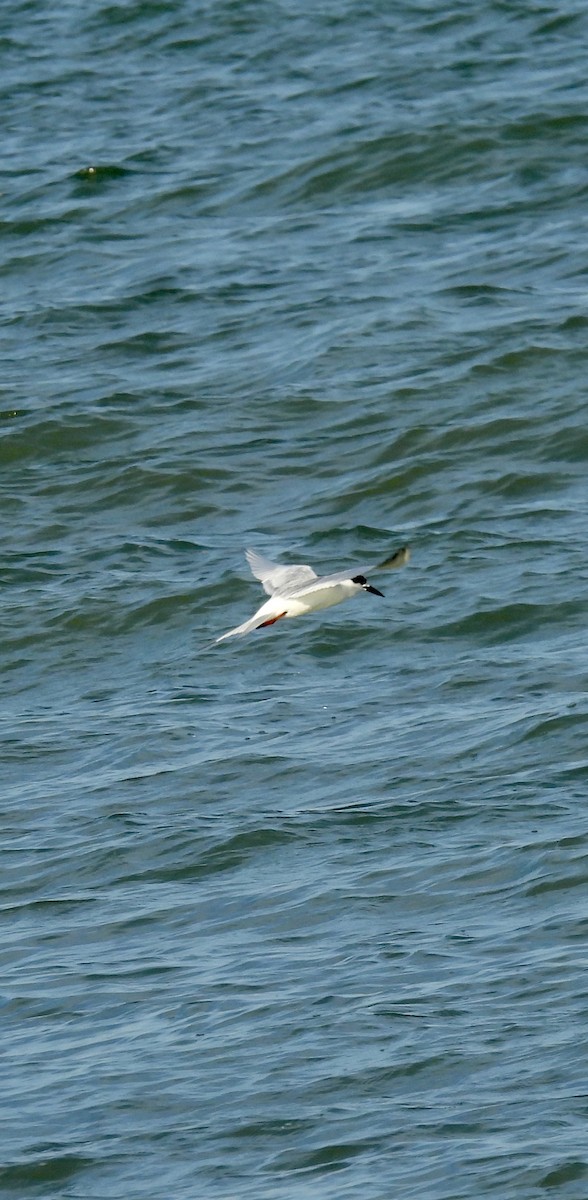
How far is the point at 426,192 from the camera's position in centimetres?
1488

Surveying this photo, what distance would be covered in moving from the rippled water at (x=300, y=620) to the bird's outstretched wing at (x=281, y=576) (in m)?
0.81

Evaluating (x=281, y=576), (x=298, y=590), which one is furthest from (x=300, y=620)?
(x=298, y=590)

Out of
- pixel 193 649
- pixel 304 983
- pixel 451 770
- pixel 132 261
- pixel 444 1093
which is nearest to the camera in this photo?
pixel 444 1093

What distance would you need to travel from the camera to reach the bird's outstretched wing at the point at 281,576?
299 inches

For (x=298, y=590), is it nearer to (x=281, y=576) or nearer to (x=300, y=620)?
(x=281, y=576)

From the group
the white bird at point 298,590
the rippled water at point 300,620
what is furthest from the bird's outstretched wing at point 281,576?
the rippled water at point 300,620

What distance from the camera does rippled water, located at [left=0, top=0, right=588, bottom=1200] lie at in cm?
597

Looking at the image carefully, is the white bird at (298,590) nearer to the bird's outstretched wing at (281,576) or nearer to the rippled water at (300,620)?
the bird's outstretched wing at (281,576)

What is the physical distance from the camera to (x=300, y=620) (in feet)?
32.2

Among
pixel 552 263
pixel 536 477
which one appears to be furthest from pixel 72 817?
pixel 552 263

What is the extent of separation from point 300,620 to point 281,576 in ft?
6.47

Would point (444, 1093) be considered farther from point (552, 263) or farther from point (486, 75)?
point (486, 75)

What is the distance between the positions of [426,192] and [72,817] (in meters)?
8.15

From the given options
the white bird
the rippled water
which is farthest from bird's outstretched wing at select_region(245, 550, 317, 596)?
the rippled water
